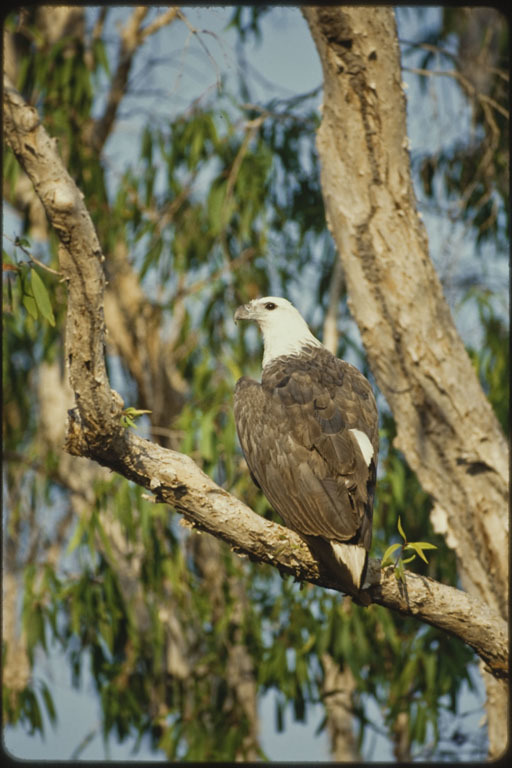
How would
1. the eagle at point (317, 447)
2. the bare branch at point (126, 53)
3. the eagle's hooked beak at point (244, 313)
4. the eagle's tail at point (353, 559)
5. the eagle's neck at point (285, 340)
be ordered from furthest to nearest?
the bare branch at point (126, 53)
the eagle's hooked beak at point (244, 313)
the eagle's neck at point (285, 340)
the eagle at point (317, 447)
the eagle's tail at point (353, 559)

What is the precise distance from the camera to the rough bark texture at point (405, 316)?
3.88 meters

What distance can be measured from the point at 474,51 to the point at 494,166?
2.50 ft

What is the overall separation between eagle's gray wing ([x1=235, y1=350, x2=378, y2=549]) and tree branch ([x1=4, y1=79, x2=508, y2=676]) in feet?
0.46

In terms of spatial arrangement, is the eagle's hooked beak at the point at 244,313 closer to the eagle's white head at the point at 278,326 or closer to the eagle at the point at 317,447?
the eagle's white head at the point at 278,326

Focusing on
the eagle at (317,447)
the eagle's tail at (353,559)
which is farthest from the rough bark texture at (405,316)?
the eagle's tail at (353,559)

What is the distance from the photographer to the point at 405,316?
3.91 metres

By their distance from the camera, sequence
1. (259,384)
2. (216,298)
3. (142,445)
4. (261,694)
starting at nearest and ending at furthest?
(142,445), (259,384), (261,694), (216,298)

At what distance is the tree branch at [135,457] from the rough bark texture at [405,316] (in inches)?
38.4

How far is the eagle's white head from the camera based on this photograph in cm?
381

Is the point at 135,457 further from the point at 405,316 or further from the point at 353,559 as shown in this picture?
the point at 405,316

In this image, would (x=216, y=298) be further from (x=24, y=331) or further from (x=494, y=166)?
(x=494, y=166)

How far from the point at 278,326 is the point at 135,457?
1.56 m

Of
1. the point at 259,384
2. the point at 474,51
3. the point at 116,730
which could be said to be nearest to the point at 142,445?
the point at 259,384

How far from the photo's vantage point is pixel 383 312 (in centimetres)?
395
